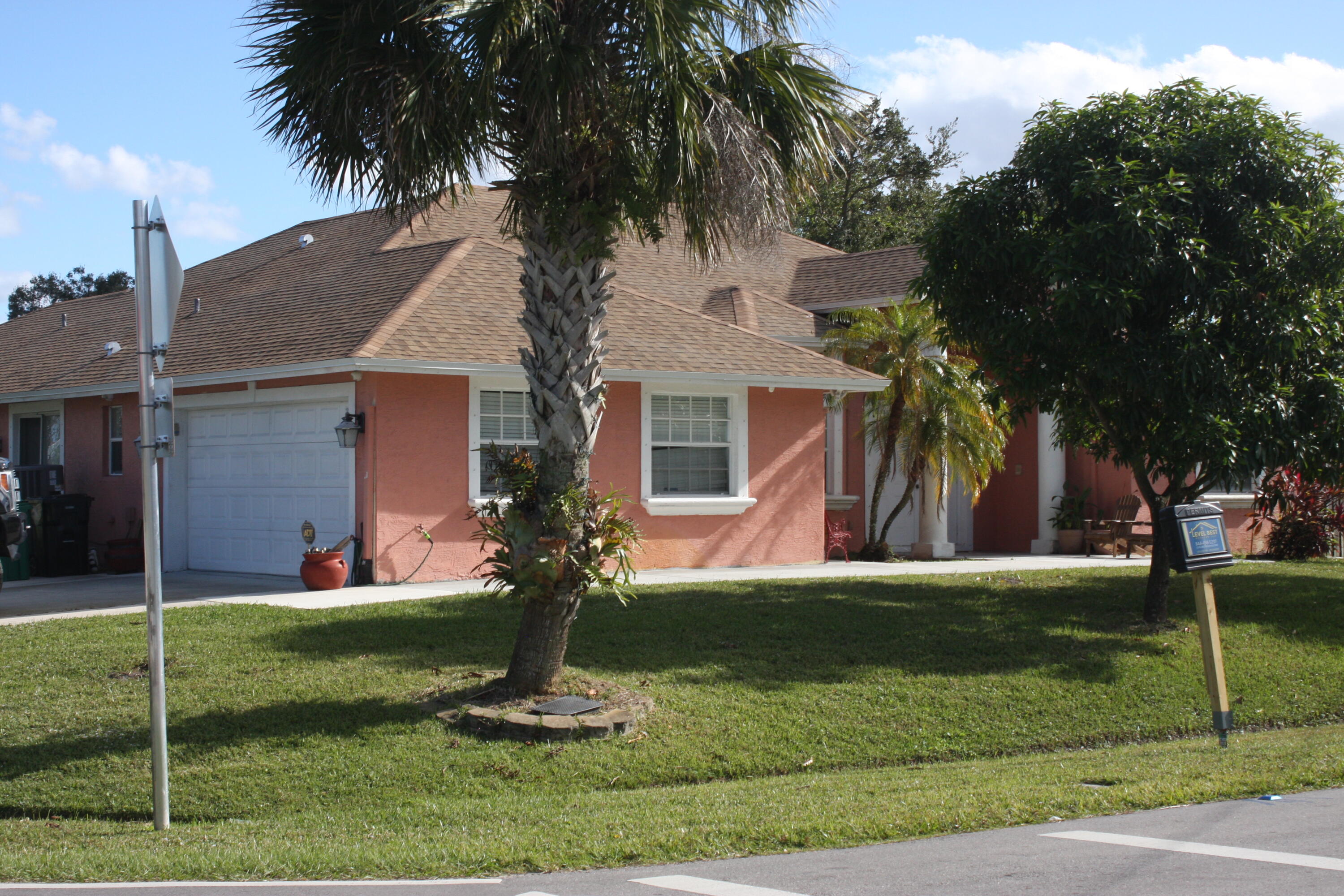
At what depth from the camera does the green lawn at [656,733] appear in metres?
6.61

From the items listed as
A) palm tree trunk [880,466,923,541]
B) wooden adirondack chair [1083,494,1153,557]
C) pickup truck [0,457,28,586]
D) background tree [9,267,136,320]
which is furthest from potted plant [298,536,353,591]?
background tree [9,267,136,320]

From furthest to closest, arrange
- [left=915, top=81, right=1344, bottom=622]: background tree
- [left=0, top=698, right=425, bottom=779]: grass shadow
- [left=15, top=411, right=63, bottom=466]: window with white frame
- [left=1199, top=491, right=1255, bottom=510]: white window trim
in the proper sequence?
1. [left=1199, top=491, right=1255, bottom=510]: white window trim
2. [left=15, top=411, right=63, bottom=466]: window with white frame
3. [left=915, top=81, right=1344, bottom=622]: background tree
4. [left=0, top=698, right=425, bottom=779]: grass shadow

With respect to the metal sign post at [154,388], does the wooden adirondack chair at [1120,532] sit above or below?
below

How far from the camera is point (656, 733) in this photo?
8.88 metres

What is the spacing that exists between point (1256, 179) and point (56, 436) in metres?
17.9

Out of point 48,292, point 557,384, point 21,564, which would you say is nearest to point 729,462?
point 557,384

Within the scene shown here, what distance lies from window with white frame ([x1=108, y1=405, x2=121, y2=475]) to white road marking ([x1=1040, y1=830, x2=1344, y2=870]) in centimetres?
1638

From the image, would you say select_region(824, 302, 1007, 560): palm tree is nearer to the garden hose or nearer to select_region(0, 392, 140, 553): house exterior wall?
the garden hose

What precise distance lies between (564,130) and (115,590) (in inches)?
382

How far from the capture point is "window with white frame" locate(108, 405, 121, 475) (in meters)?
18.8

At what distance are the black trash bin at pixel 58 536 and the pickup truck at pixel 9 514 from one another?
6.98 ft

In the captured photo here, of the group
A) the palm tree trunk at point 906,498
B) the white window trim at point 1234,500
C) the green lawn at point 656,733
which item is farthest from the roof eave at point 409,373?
the white window trim at point 1234,500

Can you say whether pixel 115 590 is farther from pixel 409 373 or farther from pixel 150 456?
pixel 150 456

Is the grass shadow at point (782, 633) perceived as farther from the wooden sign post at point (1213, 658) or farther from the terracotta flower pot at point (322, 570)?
the wooden sign post at point (1213, 658)
